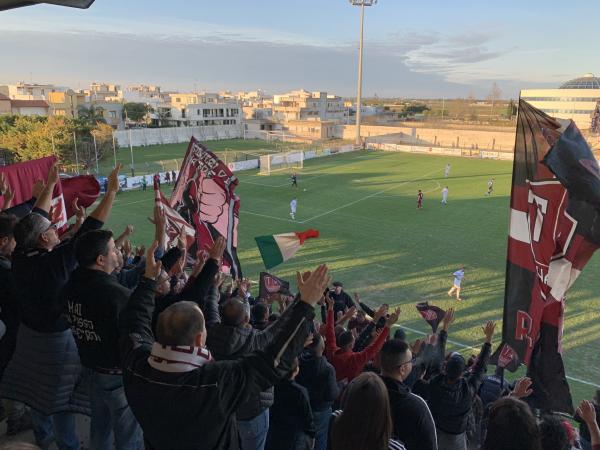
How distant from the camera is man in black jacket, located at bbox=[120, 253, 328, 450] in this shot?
2.21m

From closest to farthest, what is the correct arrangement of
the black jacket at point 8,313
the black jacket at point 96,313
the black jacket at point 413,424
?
1. the black jacket at point 413,424
2. the black jacket at point 96,313
3. the black jacket at point 8,313

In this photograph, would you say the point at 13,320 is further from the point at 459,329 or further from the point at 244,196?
the point at 244,196

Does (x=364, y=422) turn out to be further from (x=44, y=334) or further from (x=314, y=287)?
(x=44, y=334)

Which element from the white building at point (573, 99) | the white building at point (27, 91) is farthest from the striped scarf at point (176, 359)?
the white building at point (27, 91)

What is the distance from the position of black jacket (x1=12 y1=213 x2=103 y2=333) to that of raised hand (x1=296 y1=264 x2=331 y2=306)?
1762mm

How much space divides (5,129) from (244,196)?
23.9m

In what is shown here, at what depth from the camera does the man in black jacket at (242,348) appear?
11.5 ft

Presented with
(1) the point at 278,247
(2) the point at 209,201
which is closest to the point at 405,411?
(1) the point at 278,247

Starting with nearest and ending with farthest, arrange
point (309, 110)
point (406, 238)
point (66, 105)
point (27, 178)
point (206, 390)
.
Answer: point (206, 390)
point (27, 178)
point (406, 238)
point (66, 105)
point (309, 110)

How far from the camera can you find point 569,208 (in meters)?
4.80

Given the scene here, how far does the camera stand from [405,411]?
114 inches

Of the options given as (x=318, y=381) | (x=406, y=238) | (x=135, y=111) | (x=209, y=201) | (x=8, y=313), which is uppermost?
(x=135, y=111)

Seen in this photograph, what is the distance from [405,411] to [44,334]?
250 centimetres

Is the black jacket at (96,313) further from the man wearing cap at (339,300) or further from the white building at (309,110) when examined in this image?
the white building at (309,110)
